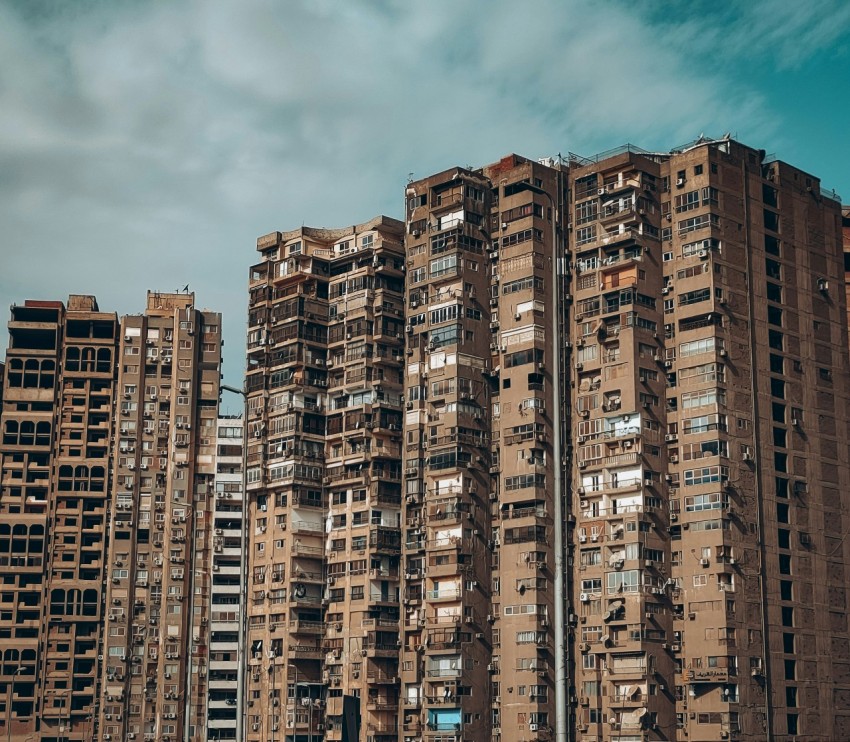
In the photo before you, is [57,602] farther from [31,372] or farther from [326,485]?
[326,485]

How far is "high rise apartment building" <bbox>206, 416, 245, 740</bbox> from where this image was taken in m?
146

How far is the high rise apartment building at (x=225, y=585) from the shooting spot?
146 metres

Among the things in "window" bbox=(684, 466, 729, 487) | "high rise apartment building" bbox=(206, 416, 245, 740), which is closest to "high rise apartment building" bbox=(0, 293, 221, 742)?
"high rise apartment building" bbox=(206, 416, 245, 740)

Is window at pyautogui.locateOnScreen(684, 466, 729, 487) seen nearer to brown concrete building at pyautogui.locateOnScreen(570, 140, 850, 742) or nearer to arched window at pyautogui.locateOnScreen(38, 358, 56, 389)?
brown concrete building at pyautogui.locateOnScreen(570, 140, 850, 742)

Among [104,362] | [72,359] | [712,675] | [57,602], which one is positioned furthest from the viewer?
[72,359]

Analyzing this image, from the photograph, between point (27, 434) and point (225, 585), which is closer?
point (225, 585)

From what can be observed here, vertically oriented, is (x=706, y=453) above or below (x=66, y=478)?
below

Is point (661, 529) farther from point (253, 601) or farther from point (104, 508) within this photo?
point (104, 508)

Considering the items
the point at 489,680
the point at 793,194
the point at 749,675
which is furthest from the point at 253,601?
the point at 793,194

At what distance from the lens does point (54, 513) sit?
493 feet

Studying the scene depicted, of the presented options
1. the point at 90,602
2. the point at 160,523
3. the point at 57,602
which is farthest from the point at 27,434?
the point at 90,602

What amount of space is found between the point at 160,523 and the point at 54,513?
1237 centimetres

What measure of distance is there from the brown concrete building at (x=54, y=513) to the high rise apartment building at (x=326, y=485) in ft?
101

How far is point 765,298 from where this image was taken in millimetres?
106375
